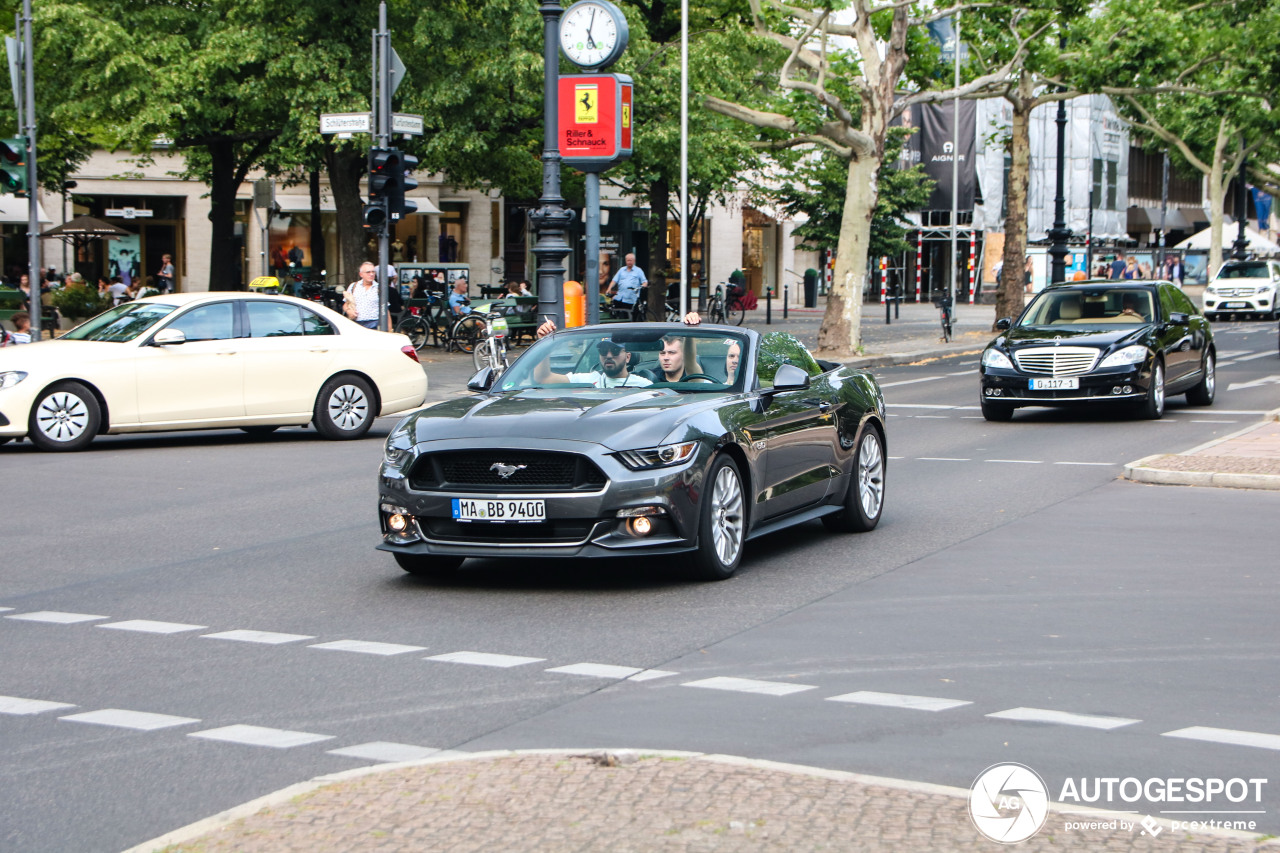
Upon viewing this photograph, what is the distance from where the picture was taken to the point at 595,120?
73.5ft

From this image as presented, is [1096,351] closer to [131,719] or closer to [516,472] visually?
[516,472]

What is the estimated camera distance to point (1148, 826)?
440cm

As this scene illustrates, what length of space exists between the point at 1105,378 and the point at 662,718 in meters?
13.6

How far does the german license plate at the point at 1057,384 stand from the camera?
1838cm

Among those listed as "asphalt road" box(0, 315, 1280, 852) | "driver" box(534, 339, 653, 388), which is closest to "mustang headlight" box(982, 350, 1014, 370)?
"asphalt road" box(0, 315, 1280, 852)

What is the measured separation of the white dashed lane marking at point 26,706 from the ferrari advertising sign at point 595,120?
55.1 feet

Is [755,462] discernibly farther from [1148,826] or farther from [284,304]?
[284,304]

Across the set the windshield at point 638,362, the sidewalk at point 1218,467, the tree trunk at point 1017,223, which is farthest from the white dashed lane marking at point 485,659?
the tree trunk at point 1017,223

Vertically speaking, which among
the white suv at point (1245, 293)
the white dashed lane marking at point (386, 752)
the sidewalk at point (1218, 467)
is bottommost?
the white dashed lane marking at point (386, 752)

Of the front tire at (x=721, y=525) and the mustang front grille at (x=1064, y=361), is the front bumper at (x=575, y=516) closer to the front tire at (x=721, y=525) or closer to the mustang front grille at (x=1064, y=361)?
the front tire at (x=721, y=525)

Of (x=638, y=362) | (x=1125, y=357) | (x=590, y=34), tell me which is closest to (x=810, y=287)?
(x=590, y=34)

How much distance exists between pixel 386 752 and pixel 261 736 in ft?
1.74

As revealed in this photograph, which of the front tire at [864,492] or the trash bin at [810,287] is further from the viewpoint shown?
the trash bin at [810,287]

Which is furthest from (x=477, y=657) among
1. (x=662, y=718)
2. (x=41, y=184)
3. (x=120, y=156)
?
(x=120, y=156)
